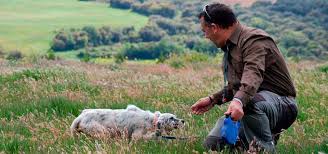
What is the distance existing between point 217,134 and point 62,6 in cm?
8565

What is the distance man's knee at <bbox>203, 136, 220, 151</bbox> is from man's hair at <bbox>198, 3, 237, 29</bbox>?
116cm

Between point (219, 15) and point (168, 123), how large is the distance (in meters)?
2.05

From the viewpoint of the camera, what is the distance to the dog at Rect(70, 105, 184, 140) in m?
7.67

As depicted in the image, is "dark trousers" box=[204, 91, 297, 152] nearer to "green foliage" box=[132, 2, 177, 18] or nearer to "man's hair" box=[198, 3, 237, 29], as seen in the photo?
"man's hair" box=[198, 3, 237, 29]

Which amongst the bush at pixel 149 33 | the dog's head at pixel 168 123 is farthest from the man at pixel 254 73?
the bush at pixel 149 33

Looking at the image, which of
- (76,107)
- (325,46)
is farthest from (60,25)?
Answer: (76,107)

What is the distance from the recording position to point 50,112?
372 inches

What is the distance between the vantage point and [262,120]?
606 centimetres

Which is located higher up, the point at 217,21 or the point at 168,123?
the point at 217,21

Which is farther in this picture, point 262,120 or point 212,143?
point 212,143

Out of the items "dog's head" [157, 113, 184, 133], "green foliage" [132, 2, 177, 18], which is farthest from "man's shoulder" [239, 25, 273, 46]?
"green foliage" [132, 2, 177, 18]

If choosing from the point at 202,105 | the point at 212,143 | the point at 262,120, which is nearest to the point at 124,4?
the point at 202,105

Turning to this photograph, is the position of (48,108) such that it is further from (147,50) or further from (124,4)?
(124,4)

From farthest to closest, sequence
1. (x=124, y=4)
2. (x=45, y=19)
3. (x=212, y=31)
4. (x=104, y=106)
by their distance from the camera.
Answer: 1. (x=124, y=4)
2. (x=45, y=19)
3. (x=104, y=106)
4. (x=212, y=31)
